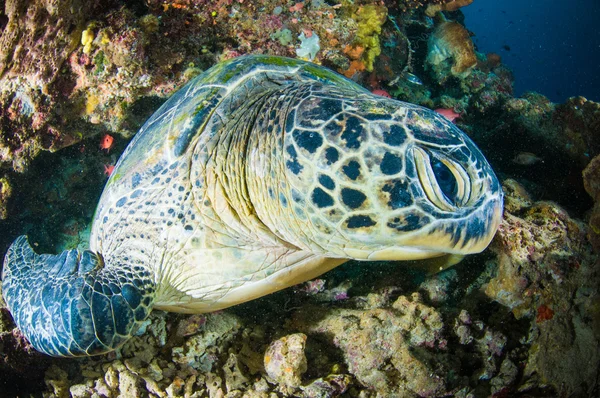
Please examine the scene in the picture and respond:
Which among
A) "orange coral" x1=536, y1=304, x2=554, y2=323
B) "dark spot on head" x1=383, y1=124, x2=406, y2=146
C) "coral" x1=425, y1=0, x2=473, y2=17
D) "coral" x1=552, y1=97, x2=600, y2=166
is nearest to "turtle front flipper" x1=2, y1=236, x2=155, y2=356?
"dark spot on head" x1=383, y1=124, x2=406, y2=146

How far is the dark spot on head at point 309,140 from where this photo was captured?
1806 millimetres

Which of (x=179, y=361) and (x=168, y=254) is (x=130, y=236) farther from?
(x=179, y=361)

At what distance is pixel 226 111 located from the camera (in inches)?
104

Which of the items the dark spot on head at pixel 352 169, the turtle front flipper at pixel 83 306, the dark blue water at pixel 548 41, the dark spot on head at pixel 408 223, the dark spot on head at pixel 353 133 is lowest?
the dark blue water at pixel 548 41

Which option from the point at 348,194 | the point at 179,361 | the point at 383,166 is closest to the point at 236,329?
the point at 179,361

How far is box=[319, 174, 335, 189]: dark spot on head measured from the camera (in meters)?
1.75

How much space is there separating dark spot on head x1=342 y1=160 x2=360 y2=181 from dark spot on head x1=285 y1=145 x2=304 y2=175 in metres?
0.25

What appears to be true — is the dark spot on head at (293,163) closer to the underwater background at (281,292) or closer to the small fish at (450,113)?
the underwater background at (281,292)

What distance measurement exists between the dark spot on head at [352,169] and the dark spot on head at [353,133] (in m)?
0.08

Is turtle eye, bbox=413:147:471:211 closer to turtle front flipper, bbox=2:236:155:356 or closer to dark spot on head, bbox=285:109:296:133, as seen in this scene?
dark spot on head, bbox=285:109:296:133

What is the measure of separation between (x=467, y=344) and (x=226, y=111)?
8.48 ft

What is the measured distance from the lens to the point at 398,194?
1.65m

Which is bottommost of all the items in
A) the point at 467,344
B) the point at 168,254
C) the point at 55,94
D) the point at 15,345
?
the point at 467,344

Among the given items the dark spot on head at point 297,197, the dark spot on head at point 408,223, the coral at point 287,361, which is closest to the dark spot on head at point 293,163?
the dark spot on head at point 297,197
